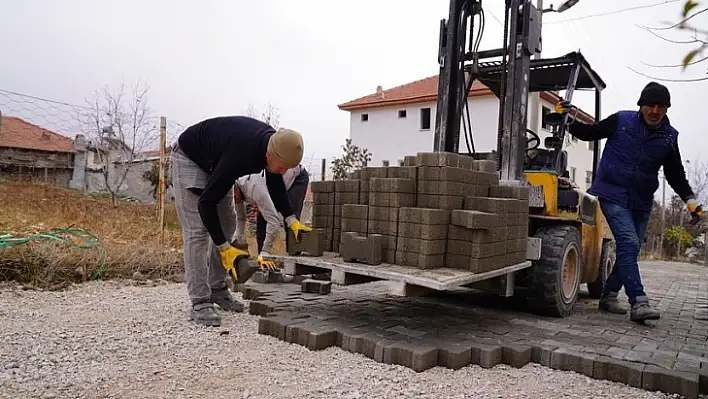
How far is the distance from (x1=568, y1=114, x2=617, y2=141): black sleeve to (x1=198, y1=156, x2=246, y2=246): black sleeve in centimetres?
322

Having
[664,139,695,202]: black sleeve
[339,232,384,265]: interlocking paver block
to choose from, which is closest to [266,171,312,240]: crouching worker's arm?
[339,232,384,265]: interlocking paver block

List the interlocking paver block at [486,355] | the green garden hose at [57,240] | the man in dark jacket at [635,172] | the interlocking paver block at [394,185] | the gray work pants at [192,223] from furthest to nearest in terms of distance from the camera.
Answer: the green garden hose at [57,240] → the man in dark jacket at [635,172] → the gray work pants at [192,223] → the interlocking paver block at [394,185] → the interlocking paver block at [486,355]

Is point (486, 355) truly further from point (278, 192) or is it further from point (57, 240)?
point (57, 240)

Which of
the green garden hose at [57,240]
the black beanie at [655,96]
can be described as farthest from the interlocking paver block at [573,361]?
the green garden hose at [57,240]

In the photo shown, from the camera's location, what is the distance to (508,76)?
16.0 ft

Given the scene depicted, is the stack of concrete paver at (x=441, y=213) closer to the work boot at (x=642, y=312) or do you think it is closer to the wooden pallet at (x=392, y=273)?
the wooden pallet at (x=392, y=273)

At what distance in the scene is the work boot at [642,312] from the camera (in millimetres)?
4418

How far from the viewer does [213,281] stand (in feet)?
15.2

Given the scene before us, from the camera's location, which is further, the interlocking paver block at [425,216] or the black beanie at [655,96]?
the black beanie at [655,96]

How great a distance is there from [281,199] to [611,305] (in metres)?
3.41

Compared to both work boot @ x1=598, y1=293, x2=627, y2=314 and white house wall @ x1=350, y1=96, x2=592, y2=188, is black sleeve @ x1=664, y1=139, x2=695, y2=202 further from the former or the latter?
white house wall @ x1=350, y1=96, x2=592, y2=188

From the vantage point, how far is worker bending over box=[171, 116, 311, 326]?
3.70m

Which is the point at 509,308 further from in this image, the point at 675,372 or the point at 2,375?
the point at 2,375

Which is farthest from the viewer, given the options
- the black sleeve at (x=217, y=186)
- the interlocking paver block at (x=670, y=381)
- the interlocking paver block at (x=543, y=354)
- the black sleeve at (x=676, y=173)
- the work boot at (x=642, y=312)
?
the black sleeve at (x=676, y=173)
